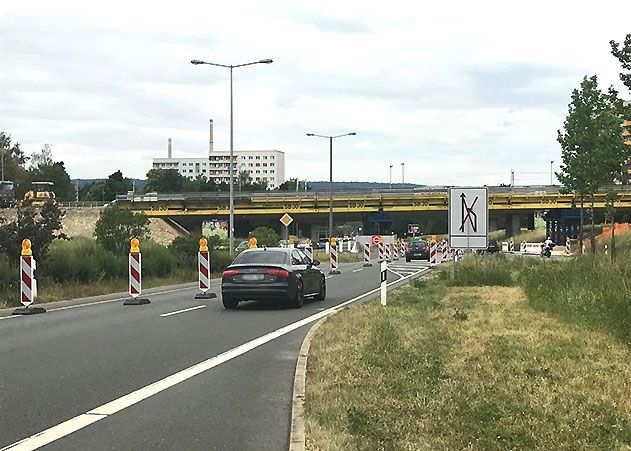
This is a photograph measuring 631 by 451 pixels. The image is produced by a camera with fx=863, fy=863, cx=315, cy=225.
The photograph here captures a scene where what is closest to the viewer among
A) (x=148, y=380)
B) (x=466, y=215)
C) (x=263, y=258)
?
(x=148, y=380)

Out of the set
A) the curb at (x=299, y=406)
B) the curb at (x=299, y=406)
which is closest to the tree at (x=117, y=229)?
the curb at (x=299, y=406)

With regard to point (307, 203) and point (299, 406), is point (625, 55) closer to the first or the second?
point (299, 406)

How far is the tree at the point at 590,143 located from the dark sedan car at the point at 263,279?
16915 mm

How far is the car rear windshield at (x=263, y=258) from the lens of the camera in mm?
19861

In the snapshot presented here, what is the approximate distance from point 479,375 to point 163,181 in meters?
144

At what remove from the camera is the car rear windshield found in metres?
19.9

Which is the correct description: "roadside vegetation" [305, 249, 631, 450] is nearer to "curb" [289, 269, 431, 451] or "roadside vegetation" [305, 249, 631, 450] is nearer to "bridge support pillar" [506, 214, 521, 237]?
"curb" [289, 269, 431, 451]

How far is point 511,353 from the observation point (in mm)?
10352

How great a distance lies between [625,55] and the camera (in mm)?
24391

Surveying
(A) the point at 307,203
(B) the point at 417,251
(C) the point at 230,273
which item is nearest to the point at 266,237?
(B) the point at 417,251

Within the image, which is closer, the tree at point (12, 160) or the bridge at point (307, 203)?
the bridge at point (307, 203)

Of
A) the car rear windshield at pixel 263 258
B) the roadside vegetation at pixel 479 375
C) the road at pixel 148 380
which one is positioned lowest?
the road at pixel 148 380

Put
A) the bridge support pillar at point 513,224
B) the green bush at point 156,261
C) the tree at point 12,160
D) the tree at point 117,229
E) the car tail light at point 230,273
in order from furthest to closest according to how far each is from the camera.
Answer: the tree at point 12,160, the bridge support pillar at point 513,224, the green bush at point 156,261, the tree at point 117,229, the car tail light at point 230,273

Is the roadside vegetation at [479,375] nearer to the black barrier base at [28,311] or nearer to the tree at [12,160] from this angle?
the black barrier base at [28,311]
